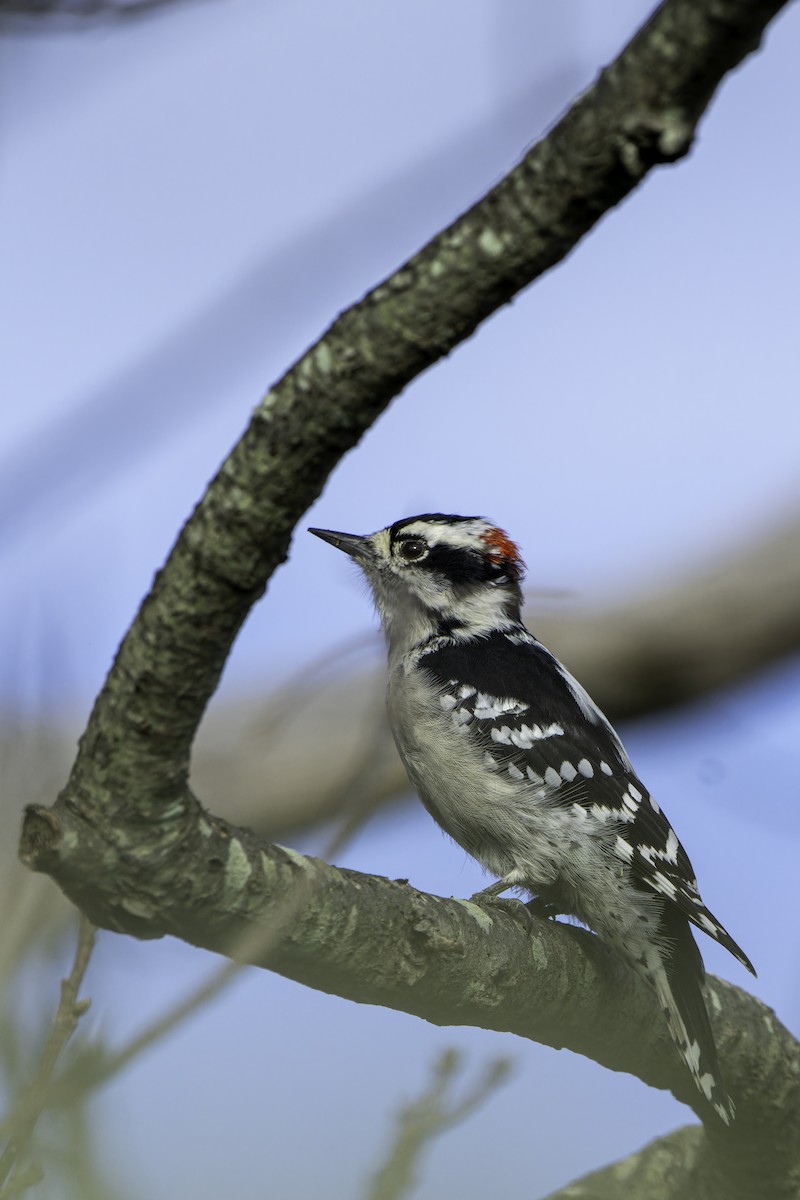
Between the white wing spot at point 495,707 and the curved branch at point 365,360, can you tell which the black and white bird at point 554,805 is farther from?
the curved branch at point 365,360

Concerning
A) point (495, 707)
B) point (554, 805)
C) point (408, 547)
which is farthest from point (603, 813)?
point (408, 547)

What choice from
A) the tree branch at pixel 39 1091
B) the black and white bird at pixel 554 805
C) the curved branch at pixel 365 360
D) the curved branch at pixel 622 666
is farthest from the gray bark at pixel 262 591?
the curved branch at pixel 622 666

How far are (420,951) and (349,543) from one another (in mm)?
2642

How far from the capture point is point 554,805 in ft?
13.1

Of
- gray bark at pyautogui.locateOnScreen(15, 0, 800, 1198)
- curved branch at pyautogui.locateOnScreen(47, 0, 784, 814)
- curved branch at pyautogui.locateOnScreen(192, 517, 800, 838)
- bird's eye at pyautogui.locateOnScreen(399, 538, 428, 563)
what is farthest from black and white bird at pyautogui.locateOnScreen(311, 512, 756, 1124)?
curved branch at pyautogui.locateOnScreen(47, 0, 784, 814)

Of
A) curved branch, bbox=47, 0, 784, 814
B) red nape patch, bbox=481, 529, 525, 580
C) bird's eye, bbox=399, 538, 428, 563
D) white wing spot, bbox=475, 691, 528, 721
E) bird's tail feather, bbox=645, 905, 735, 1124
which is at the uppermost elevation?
curved branch, bbox=47, 0, 784, 814

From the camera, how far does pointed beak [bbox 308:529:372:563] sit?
503cm

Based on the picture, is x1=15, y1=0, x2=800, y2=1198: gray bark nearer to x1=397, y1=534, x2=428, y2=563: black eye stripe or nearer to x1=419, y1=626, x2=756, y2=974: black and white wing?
x1=419, y1=626, x2=756, y2=974: black and white wing

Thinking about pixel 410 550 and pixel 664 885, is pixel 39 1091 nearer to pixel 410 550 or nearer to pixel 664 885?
pixel 664 885

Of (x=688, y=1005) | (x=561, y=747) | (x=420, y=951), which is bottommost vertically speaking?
(x=688, y=1005)

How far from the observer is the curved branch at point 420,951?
208 cm

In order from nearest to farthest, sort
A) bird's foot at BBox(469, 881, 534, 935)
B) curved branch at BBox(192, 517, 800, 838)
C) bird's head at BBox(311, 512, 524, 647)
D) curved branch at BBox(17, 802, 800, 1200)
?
curved branch at BBox(17, 802, 800, 1200) < bird's foot at BBox(469, 881, 534, 935) < bird's head at BBox(311, 512, 524, 647) < curved branch at BBox(192, 517, 800, 838)

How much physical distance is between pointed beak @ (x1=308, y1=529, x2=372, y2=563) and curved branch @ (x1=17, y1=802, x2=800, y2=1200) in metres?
1.96

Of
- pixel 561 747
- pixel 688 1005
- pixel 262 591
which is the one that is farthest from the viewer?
pixel 561 747
